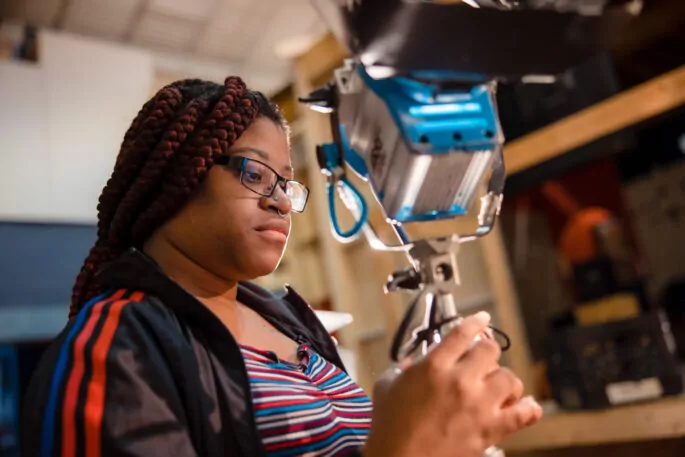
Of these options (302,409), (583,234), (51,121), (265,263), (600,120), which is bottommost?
(302,409)

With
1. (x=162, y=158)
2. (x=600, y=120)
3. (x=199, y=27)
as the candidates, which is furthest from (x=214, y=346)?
(x=199, y=27)

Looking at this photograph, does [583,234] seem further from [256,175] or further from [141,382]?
[141,382]

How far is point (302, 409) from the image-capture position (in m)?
0.57

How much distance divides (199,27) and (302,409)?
2.40m

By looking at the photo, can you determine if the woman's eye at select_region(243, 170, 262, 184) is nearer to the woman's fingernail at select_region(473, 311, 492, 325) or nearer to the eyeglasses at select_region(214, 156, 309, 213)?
the eyeglasses at select_region(214, 156, 309, 213)

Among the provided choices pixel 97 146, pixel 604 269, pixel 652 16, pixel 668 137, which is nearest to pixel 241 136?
pixel 97 146

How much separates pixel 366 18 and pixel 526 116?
6.52 ft

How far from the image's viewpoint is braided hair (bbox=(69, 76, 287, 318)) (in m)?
0.61

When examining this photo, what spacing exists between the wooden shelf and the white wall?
1569mm

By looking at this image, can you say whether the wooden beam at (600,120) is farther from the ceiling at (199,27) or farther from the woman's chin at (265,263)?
the woman's chin at (265,263)

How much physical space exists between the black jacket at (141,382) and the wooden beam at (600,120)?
1497mm

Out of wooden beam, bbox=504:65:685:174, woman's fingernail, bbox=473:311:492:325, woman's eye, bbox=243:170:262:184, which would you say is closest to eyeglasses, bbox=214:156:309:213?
woman's eye, bbox=243:170:262:184

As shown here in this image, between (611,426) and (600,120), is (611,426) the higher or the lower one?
the lower one

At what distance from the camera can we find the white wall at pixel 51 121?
5.35 feet
